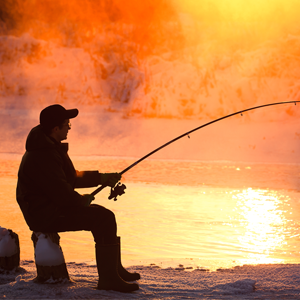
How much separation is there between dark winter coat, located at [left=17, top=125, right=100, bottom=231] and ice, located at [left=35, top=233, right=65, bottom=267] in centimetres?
11

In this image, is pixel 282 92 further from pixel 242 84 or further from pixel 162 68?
pixel 162 68

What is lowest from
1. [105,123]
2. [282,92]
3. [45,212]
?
[45,212]

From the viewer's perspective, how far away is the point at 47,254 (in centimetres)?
285

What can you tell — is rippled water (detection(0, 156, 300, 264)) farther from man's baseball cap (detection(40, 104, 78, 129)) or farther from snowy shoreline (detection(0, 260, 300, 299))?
man's baseball cap (detection(40, 104, 78, 129))

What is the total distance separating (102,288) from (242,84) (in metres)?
32.0

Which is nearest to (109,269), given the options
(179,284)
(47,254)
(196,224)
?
(47,254)

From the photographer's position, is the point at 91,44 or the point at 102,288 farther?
the point at 91,44

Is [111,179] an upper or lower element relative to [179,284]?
upper

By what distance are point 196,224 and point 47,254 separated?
307 cm

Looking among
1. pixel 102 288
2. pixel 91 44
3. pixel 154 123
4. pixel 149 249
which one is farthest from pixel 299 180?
pixel 91 44

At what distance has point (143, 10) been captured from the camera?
103 feet

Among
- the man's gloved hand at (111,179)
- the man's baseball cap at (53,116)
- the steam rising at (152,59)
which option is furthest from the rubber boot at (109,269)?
the steam rising at (152,59)

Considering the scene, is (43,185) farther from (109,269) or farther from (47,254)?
(109,269)

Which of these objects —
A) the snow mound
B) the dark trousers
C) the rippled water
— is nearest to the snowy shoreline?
the snow mound
